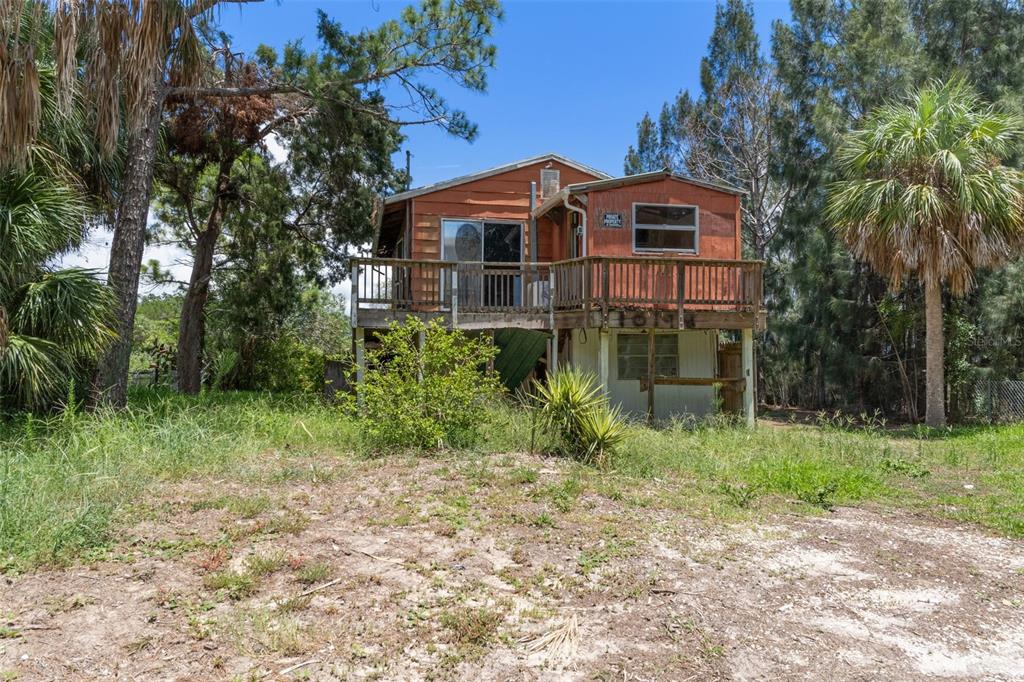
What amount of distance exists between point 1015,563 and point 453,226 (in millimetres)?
11660

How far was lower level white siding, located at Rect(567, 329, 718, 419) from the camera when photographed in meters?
13.8

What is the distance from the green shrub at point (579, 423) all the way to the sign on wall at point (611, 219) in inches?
224

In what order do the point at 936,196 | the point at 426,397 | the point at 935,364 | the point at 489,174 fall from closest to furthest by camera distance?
the point at 426,397
the point at 936,196
the point at 935,364
the point at 489,174

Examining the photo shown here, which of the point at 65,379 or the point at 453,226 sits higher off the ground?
the point at 453,226

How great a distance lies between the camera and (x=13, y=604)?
13.6ft

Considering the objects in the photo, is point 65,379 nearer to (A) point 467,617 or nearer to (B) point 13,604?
(B) point 13,604

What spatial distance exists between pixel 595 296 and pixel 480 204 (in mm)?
4376

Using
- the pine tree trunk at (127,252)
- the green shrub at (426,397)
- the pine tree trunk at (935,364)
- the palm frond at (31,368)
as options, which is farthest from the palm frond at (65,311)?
the pine tree trunk at (935,364)

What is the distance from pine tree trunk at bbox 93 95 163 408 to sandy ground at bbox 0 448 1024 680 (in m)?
4.72

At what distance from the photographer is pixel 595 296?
11906 mm

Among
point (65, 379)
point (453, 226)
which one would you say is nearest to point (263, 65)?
point (453, 226)

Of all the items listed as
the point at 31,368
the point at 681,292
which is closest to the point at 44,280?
the point at 31,368

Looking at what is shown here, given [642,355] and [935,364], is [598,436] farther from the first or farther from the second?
[935,364]

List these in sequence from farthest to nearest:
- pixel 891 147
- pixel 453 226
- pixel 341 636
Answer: pixel 453 226, pixel 891 147, pixel 341 636
